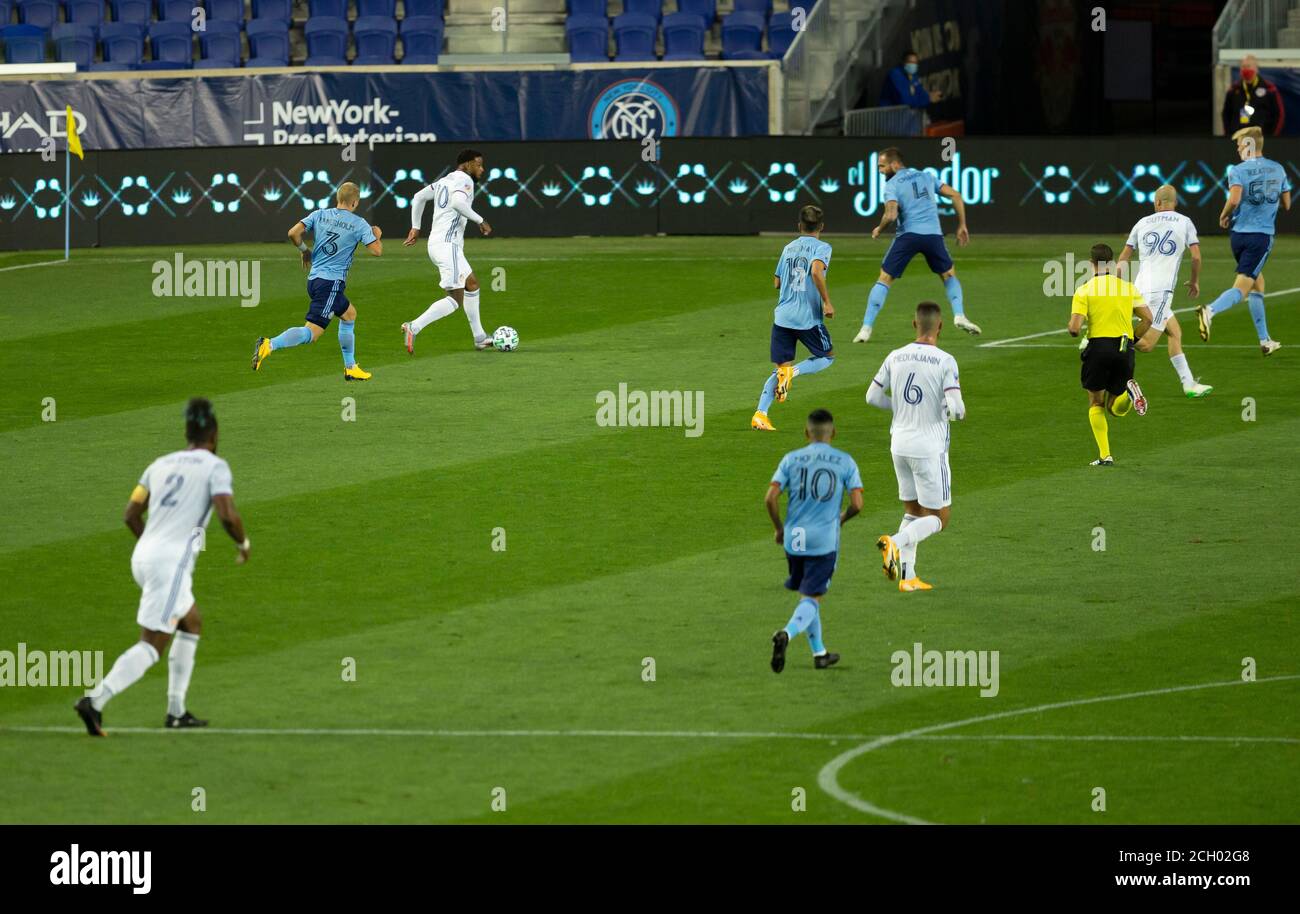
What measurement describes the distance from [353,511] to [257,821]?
23.5 feet

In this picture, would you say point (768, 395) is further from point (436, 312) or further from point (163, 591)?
point (163, 591)

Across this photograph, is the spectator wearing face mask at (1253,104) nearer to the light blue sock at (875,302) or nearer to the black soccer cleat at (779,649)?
the light blue sock at (875,302)

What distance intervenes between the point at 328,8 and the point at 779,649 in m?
31.7

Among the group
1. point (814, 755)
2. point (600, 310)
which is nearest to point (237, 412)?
point (600, 310)

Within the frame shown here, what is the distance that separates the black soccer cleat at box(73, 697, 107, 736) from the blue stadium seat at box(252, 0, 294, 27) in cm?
3166

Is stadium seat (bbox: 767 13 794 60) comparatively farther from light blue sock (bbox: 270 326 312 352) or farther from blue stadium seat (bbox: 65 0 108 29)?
light blue sock (bbox: 270 326 312 352)

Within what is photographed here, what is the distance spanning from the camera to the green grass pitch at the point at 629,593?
10578 mm

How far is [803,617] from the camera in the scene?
483 inches

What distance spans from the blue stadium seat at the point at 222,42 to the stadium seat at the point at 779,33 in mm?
10365

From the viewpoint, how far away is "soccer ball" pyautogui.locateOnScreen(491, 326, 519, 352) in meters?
24.7

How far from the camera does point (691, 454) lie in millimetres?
19062

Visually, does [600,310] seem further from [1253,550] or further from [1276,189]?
[1253,550]

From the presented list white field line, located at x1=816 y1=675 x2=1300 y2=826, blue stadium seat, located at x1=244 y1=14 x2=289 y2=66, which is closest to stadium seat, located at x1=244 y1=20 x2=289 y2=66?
blue stadium seat, located at x1=244 y1=14 x2=289 y2=66

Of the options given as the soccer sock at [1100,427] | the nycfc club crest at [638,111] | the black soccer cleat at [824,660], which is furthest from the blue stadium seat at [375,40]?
the black soccer cleat at [824,660]
